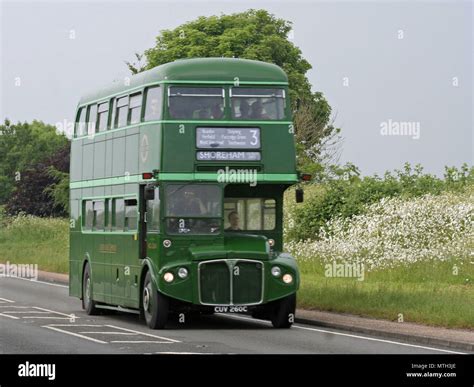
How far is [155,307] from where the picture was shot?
24.4 m

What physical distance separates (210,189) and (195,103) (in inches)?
60.8

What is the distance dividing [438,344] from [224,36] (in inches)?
2166

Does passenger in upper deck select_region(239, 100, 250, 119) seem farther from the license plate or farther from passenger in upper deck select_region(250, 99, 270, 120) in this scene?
the license plate

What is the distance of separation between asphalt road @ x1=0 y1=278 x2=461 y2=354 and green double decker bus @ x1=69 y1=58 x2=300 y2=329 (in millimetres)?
591

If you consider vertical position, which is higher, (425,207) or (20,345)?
(425,207)

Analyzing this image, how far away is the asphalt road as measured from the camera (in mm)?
20500

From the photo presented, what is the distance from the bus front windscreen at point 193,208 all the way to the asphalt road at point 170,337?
180 cm

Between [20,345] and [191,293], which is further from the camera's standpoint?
[191,293]

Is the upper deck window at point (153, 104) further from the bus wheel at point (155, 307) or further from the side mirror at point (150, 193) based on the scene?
the bus wheel at point (155, 307)

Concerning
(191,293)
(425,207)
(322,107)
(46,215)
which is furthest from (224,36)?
(191,293)

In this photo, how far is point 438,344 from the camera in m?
21.4

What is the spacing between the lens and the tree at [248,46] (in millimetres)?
75375
